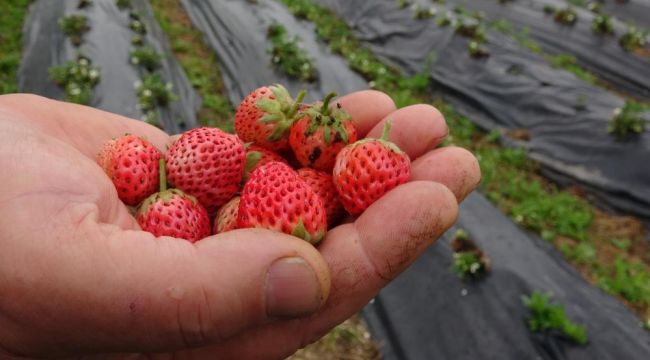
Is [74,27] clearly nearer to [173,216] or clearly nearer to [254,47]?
[254,47]

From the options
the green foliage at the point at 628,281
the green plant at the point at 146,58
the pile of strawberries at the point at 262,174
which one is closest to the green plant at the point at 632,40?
the green foliage at the point at 628,281

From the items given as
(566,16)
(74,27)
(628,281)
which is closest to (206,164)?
(628,281)

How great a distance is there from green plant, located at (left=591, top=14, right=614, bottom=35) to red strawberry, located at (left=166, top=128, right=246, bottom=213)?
767cm

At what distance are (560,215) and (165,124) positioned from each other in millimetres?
4249

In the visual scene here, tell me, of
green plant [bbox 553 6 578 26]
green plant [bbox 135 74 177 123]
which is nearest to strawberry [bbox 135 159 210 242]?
green plant [bbox 135 74 177 123]

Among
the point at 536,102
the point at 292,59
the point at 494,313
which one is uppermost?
the point at 536,102

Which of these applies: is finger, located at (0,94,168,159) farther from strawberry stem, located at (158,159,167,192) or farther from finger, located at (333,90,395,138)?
finger, located at (333,90,395,138)

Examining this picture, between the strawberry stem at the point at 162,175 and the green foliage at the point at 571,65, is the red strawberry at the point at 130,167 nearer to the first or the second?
the strawberry stem at the point at 162,175

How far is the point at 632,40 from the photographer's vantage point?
24.3 feet

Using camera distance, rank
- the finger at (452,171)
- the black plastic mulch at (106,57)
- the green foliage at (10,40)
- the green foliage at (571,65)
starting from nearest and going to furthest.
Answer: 1. the finger at (452,171)
2. the black plastic mulch at (106,57)
3. the green foliage at (10,40)
4. the green foliage at (571,65)

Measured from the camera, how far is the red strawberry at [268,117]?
2066 millimetres

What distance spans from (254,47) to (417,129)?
5.64 meters

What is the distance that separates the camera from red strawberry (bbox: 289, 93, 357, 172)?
1.96m

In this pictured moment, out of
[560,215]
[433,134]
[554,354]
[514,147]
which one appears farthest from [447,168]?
[514,147]
